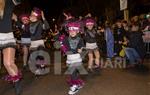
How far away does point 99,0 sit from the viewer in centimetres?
4081

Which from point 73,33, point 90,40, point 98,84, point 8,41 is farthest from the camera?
point 90,40

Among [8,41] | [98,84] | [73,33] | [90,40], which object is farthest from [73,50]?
[90,40]

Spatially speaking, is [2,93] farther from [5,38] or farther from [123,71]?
[123,71]

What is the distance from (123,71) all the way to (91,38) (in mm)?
1411

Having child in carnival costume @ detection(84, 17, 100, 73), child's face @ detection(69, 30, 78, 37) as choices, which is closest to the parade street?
child in carnival costume @ detection(84, 17, 100, 73)

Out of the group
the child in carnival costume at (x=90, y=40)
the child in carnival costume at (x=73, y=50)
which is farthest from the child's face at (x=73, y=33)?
the child in carnival costume at (x=90, y=40)

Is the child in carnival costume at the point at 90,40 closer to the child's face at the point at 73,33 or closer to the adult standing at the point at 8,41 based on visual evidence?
the child's face at the point at 73,33

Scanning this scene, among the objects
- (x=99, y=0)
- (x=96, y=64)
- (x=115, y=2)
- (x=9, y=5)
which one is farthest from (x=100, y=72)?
(x=99, y=0)

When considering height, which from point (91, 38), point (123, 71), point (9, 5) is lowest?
point (123, 71)

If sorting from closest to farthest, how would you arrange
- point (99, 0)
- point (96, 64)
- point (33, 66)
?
1. point (33, 66)
2. point (96, 64)
3. point (99, 0)

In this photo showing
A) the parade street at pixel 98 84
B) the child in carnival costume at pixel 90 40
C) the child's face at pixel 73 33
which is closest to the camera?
the parade street at pixel 98 84

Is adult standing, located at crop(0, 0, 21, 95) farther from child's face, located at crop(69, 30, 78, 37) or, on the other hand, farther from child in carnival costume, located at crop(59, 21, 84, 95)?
child's face, located at crop(69, 30, 78, 37)

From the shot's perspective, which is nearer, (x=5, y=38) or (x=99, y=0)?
(x=5, y=38)

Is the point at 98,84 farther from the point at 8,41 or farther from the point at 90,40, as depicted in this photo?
the point at 8,41
